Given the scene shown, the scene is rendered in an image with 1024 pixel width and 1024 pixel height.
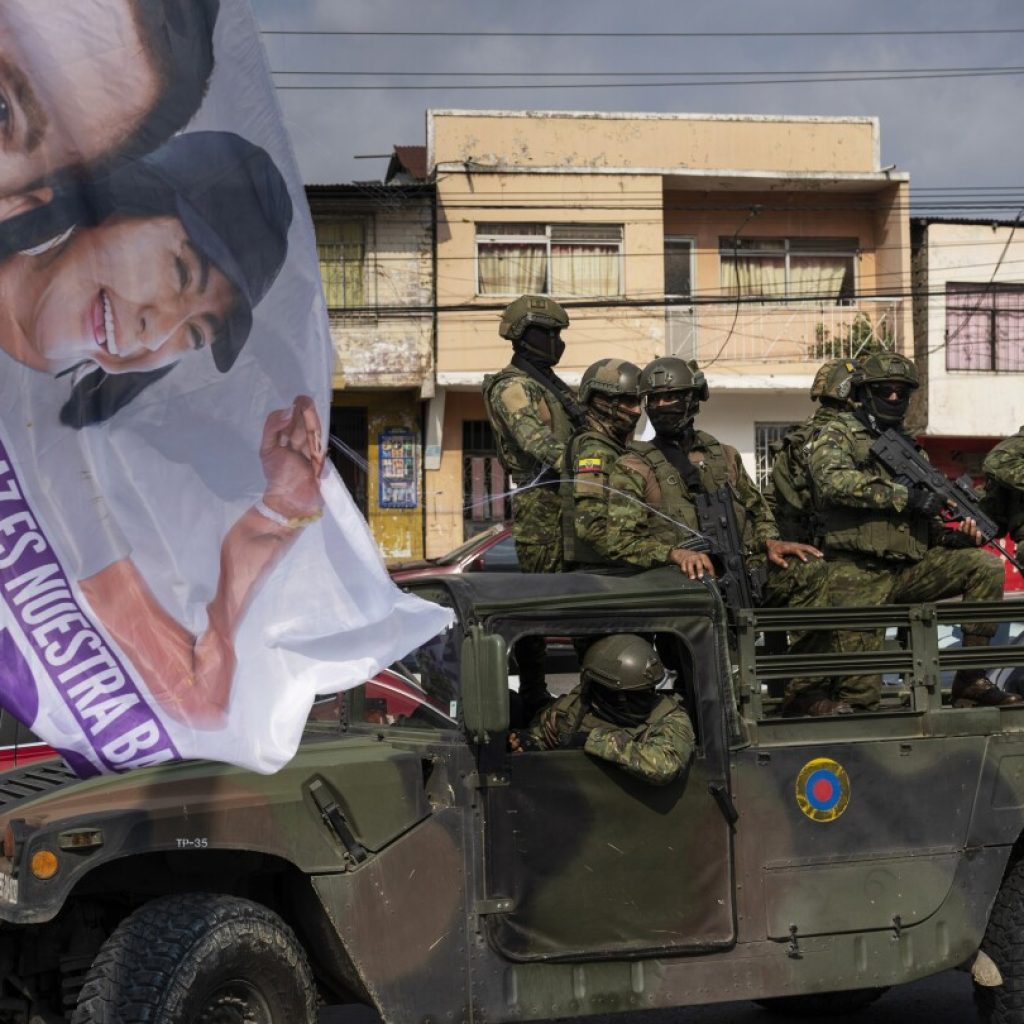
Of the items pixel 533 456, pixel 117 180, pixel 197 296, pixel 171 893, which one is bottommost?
pixel 171 893

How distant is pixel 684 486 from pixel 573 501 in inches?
17.2

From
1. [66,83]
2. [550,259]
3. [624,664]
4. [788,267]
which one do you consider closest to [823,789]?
[624,664]

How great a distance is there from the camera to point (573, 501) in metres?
6.08

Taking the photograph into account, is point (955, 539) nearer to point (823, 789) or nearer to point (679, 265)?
point (823, 789)

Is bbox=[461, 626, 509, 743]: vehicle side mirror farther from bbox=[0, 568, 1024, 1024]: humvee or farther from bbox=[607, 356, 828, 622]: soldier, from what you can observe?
bbox=[607, 356, 828, 622]: soldier

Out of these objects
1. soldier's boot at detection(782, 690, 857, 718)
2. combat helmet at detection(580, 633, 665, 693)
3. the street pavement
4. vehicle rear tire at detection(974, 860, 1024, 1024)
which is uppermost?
combat helmet at detection(580, 633, 665, 693)

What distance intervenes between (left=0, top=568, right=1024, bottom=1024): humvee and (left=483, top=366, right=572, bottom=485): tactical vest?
1.51 m

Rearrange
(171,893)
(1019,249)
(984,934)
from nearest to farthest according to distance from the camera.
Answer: (171,893)
(984,934)
(1019,249)

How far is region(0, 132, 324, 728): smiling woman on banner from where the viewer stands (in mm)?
3928

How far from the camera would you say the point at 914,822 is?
5285 millimetres

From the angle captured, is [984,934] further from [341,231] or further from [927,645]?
[341,231]

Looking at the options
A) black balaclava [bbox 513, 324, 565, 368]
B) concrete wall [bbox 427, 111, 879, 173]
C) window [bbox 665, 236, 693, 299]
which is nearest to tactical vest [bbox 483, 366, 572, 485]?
black balaclava [bbox 513, 324, 565, 368]

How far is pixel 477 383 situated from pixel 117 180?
19368mm

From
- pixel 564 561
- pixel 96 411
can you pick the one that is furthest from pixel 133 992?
pixel 564 561
